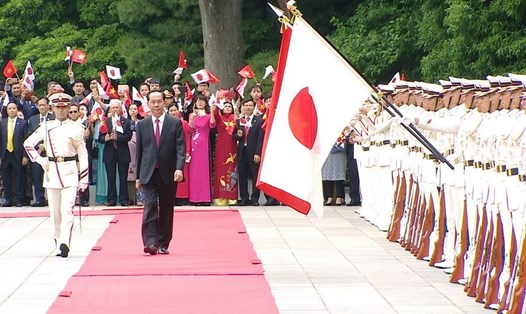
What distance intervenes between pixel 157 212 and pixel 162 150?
31.2 inches

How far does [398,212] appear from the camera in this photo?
1936 cm

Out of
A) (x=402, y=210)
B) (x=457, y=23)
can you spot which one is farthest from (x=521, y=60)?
(x=402, y=210)

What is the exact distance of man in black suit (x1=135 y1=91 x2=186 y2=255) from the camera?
1762 centimetres

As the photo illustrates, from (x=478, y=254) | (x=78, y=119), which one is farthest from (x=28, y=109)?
(x=478, y=254)

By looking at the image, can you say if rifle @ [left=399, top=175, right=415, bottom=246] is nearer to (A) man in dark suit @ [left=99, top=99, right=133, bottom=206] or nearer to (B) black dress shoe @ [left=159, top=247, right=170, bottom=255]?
(B) black dress shoe @ [left=159, top=247, right=170, bottom=255]

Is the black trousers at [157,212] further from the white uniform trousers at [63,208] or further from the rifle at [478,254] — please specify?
the rifle at [478,254]

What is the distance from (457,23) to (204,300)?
12.3 m

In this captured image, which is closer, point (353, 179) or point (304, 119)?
point (304, 119)

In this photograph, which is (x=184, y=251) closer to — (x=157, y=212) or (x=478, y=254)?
(x=157, y=212)

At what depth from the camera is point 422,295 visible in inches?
550

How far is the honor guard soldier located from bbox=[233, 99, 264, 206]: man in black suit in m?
9.00

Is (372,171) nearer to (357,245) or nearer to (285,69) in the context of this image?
(357,245)

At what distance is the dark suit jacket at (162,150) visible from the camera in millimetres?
17672

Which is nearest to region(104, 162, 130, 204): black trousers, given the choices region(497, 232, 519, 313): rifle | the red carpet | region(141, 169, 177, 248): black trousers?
the red carpet
